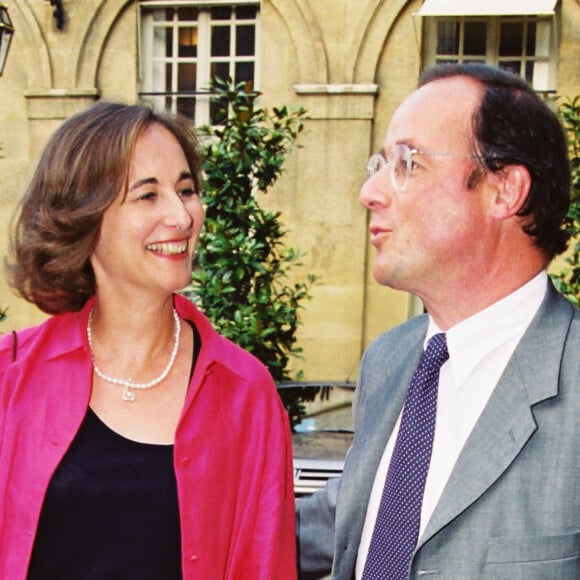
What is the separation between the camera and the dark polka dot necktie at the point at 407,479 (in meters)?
2.01

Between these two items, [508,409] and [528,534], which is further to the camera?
[508,409]

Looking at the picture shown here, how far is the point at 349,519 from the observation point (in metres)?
2.21

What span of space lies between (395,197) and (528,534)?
0.89 metres

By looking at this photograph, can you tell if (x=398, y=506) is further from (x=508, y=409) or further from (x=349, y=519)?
(x=508, y=409)

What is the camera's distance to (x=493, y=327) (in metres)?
2.06

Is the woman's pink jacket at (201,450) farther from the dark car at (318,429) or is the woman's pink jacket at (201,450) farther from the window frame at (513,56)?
the window frame at (513,56)

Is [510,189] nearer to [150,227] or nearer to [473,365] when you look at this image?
[473,365]

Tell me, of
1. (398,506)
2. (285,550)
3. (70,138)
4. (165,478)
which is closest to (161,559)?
(165,478)

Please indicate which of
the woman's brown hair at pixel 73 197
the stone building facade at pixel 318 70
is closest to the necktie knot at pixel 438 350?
the woman's brown hair at pixel 73 197

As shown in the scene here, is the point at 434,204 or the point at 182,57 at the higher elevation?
the point at 182,57

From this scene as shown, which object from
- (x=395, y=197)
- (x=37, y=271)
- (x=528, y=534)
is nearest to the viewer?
(x=528, y=534)

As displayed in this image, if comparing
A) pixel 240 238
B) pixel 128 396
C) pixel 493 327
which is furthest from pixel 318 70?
pixel 493 327

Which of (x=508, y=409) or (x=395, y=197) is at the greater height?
(x=395, y=197)

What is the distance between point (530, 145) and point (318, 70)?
7349 millimetres
